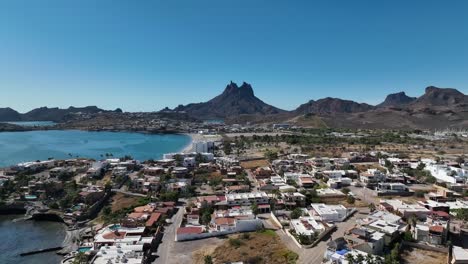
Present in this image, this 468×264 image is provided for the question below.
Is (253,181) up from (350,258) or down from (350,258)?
down

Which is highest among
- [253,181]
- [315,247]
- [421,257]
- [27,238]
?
[253,181]

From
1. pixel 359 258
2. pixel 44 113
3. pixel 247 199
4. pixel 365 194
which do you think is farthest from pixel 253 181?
pixel 44 113

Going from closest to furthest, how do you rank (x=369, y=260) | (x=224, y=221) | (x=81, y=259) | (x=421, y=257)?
(x=369, y=260), (x=81, y=259), (x=421, y=257), (x=224, y=221)

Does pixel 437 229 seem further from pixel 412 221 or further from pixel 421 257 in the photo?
pixel 421 257

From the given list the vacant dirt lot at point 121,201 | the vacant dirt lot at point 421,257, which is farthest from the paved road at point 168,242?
the vacant dirt lot at point 421,257

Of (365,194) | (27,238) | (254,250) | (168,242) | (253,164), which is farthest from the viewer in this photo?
(253,164)

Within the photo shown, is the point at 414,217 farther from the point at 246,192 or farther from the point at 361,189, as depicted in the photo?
the point at 246,192

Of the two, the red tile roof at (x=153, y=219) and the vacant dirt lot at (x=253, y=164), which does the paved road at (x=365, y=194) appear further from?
the red tile roof at (x=153, y=219)
